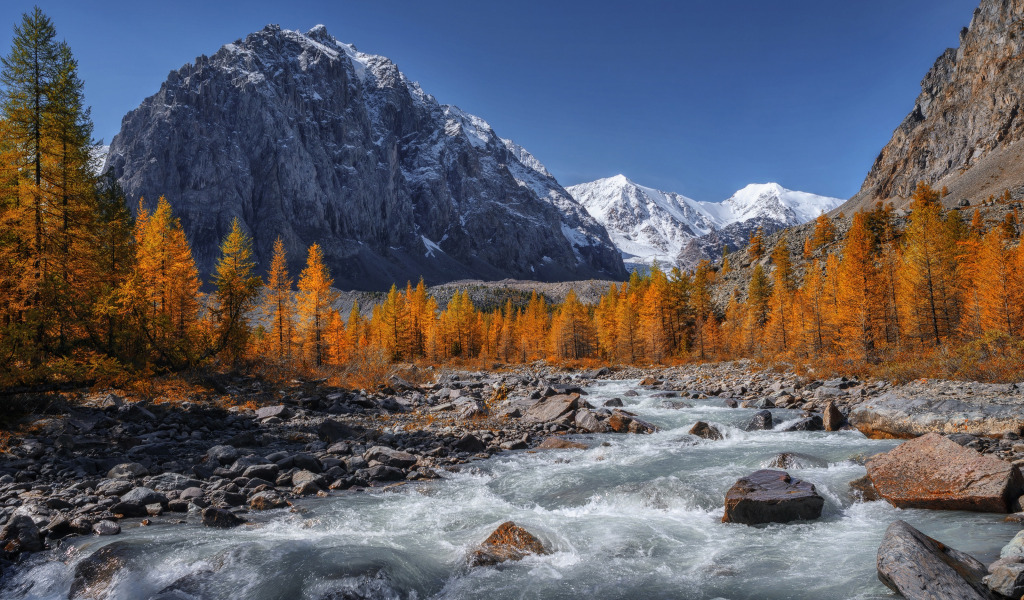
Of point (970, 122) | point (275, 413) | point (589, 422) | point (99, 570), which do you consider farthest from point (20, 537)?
point (970, 122)

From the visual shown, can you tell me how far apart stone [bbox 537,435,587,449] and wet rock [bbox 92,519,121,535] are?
40.1ft

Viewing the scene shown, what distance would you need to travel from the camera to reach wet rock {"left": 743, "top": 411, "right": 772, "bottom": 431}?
19.6 metres

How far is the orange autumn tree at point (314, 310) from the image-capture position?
41344mm

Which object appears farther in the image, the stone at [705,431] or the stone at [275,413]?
the stone at [275,413]

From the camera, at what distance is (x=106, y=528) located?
8.52m

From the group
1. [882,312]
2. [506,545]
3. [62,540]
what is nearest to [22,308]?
[62,540]

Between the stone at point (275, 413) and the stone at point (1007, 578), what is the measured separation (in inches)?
800

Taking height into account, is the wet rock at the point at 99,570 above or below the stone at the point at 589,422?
above

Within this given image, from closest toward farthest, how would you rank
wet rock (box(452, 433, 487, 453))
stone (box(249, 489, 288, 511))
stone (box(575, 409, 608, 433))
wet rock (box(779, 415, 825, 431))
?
stone (box(249, 489, 288, 511))
wet rock (box(452, 433, 487, 453))
wet rock (box(779, 415, 825, 431))
stone (box(575, 409, 608, 433))

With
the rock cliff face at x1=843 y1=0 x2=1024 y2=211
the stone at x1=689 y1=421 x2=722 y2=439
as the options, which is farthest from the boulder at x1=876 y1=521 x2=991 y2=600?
the rock cliff face at x1=843 y1=0 x2=1024 y2=211

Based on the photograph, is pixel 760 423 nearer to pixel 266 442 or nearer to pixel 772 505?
pixel 772 505

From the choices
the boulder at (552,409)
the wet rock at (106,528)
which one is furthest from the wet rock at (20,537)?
the boulder at (552,409)

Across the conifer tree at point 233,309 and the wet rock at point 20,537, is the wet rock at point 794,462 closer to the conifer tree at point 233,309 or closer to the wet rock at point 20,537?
the wet rock at point 20,537

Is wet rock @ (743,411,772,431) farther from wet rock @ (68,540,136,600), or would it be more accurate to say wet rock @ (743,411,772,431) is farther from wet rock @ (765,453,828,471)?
wet rock @ (68,540,136,600)
